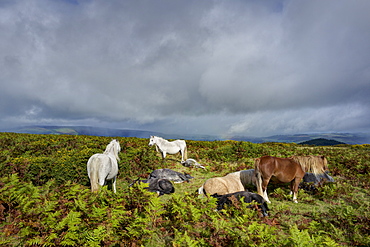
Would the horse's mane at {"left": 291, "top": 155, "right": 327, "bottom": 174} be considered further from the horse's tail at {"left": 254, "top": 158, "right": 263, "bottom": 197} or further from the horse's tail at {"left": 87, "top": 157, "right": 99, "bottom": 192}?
the horse's tail at {"left": 87, "top": 157, "right": 99, "bottom": 192}

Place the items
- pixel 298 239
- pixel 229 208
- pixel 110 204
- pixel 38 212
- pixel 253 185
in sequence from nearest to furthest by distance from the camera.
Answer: pixel 298 239 → pixel 38 212 → pixel 110 204 → pixel 229 208 → pixel 253 185

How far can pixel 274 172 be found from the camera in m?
7.64

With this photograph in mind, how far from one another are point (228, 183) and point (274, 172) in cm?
218

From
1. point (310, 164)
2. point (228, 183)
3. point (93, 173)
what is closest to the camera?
point (93, 173)

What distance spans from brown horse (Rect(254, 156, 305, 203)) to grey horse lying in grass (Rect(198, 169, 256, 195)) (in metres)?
0.54

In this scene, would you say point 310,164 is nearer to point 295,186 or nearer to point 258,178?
point 295,186

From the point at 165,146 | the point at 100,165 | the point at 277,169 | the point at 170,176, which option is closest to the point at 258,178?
the point at 277,169

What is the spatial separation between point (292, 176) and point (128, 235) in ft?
24.8

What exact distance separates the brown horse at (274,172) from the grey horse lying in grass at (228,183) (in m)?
0.54

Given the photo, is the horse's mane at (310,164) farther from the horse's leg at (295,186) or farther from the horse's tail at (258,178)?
the horse's tail at (258,178)

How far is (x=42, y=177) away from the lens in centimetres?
895

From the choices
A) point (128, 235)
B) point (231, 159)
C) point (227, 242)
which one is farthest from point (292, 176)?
point (231, 159)

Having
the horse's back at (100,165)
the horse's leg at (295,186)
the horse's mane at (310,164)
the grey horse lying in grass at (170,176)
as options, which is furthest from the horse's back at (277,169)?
the horse's back at (100,165)

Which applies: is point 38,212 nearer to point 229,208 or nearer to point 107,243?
point 107,243
